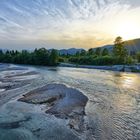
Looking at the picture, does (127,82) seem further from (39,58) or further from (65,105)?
(39,58)

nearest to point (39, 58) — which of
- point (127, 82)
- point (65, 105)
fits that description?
point (127, 82)

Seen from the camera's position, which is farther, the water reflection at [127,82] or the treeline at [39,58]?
the treeline at [39,58]

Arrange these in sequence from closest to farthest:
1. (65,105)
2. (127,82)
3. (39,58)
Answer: (65,105) → (127,82) → (39,58)

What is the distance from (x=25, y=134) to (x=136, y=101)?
17.0m

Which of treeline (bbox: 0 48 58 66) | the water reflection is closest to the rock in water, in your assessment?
the water reflection

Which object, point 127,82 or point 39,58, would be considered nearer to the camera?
point 127,82

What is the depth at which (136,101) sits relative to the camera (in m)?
25.5

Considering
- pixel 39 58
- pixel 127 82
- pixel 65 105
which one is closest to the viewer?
pixel 65 105

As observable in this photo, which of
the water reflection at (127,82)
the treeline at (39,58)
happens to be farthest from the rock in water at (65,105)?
the treeline at (39,58)

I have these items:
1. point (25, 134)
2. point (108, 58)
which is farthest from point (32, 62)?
point (25, 134)

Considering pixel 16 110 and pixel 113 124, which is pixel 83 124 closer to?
pixel 113 124

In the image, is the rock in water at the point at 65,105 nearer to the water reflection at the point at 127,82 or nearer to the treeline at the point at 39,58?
the water reflection at the point at 127,82

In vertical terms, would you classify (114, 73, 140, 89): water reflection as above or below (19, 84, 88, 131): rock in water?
below

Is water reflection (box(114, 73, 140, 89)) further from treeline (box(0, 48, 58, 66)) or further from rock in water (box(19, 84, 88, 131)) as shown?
treeline (box(0, 48, 58, 66))
